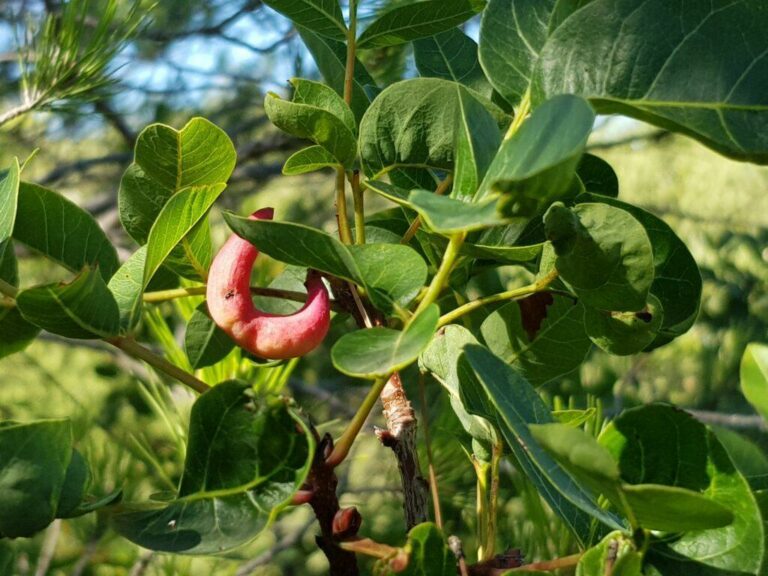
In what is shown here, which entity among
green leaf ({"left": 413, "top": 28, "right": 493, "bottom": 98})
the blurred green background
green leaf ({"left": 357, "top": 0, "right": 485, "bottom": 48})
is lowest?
the blurred green background

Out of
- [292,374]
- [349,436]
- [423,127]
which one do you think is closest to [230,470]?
[349,436]

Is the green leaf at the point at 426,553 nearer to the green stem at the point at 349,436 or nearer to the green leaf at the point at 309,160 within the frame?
the green stem at the point at 349,436

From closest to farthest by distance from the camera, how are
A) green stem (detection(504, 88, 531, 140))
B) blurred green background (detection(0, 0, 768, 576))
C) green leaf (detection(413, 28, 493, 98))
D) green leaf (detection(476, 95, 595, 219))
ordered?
1. green leaf (detection(476, 95, 595, 219))
2. green stem (detection(504, 88, 531, 140))
3. green leaf (detection(413, 28, 493, 98))
4. blurred green background (detection(0, 0, 768, 576))

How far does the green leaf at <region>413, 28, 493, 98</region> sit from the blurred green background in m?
0.38

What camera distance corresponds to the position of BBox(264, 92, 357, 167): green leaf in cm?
33

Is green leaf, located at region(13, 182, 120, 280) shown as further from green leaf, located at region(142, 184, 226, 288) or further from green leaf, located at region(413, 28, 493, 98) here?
green leaf, located at region(413, 28, 493, 98)

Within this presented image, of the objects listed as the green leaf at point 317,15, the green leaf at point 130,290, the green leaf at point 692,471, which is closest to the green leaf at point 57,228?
the green leaf at point 130,290

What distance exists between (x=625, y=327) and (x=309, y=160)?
0.14 metres

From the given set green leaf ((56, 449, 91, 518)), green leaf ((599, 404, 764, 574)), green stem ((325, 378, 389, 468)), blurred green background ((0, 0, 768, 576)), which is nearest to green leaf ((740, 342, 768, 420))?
green leaf ((599, 404, 764, 574))

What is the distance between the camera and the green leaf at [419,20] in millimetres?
387

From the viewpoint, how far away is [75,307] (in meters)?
0.32

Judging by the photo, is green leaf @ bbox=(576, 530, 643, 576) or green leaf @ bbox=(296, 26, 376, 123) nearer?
green leaf @ bbox=(576, 530, 643, 576)

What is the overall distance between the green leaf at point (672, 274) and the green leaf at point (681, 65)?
3.1 inches

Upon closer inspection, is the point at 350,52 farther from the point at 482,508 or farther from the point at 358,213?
the point at 482,508
